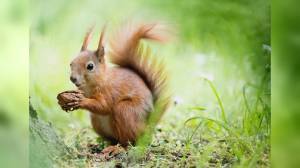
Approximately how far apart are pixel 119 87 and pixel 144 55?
0.19 meters

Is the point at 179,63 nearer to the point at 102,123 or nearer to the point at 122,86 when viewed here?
the point at 122,86

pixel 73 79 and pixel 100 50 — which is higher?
pixel 100 50

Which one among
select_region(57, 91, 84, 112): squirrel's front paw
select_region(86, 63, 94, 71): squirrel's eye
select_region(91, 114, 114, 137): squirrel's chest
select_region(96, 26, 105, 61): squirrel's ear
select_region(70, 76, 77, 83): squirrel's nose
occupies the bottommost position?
select_region(91, 114, 114, 137): squirrel's chest

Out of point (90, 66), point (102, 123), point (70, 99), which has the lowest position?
point (102, 123)

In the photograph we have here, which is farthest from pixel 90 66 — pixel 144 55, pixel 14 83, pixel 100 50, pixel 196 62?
pixel 196 62

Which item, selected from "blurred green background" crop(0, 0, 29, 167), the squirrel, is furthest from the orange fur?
"blurred green background" crop(0, 0, 29, 167)

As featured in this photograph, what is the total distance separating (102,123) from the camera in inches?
81.7

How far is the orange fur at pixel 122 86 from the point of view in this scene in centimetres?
207

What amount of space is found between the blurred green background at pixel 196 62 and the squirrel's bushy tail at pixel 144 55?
39mm

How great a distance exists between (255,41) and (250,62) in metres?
0.10

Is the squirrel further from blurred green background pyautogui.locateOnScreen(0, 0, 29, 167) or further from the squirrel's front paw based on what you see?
blurred green background pyautogui.locateOnScreen(0, 0, 29, 167)

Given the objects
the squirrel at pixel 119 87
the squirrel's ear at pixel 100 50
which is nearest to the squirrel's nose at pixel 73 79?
the squirrel at pixel 119 87

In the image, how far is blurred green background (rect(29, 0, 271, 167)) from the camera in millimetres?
2076

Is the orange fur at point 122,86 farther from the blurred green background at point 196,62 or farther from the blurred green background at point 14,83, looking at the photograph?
the blurred green background at point 14,83
